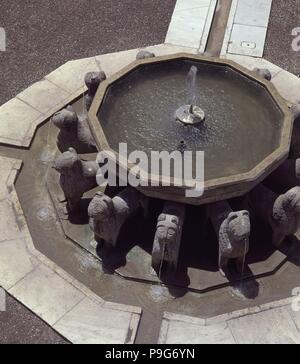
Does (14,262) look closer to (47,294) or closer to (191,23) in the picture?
(47,294)

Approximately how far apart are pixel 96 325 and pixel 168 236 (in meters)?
2.43

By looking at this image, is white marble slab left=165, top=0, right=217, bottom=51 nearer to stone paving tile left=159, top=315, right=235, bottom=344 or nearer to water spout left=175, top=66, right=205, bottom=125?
water spout left=175, top=66, right=205, bottom=125

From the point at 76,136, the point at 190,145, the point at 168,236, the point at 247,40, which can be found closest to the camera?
the point at 168,236

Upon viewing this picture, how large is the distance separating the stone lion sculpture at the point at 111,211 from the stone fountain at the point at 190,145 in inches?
0.9

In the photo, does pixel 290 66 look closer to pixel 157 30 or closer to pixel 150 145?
pixel 157 30

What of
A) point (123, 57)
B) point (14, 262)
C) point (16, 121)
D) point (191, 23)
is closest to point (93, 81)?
point (16, 121)

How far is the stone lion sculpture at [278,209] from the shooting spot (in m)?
10.6

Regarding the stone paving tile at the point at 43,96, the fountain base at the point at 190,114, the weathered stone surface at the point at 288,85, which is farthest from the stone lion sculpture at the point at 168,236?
the weathered stone surface at the point at 288,85

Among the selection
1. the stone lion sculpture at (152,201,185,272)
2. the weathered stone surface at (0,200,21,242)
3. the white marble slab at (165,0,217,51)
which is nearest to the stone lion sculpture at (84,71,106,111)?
the weathered stone surface at (0,200,21,242)

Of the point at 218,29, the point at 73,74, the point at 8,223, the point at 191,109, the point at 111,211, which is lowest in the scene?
the point at 8,223

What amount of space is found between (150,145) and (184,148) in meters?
0.82

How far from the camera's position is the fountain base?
12211 millimetres

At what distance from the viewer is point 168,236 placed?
10.0m

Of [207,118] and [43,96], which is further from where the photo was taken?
[43,96]
